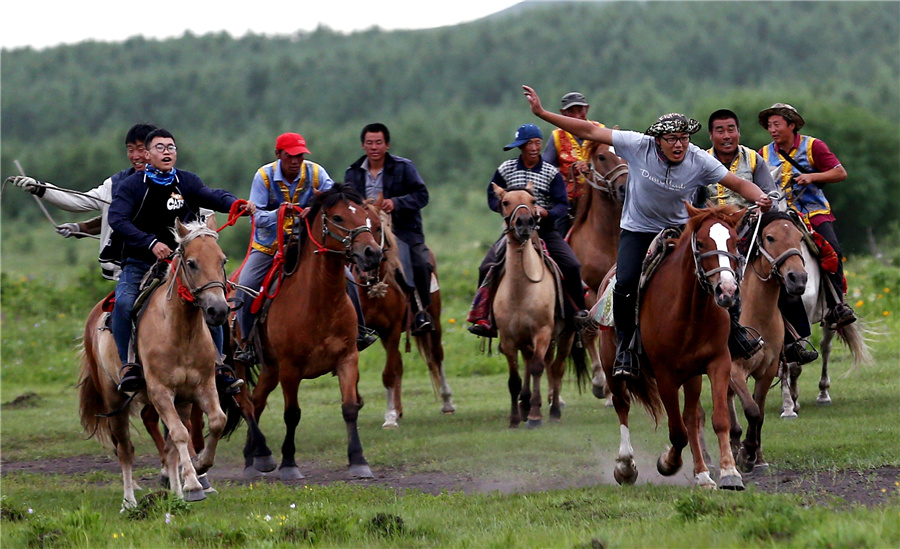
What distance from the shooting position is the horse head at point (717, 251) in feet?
23.9

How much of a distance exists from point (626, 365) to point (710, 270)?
138 cm

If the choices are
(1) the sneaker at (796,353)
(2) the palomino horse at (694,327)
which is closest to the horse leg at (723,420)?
(2) the palomino horse at (694,327)

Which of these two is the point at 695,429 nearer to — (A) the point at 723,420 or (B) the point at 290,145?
(A) the point at 723,420

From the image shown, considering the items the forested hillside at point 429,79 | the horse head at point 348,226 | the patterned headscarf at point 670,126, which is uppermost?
the forested hillside at point 429,79

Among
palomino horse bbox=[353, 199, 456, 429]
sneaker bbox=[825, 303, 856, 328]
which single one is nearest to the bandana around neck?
palomino horse bbox=[353, 199, 456, 429]

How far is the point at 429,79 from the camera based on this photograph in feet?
294

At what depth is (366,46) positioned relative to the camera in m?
102

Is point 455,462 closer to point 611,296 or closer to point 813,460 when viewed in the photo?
point 611,296

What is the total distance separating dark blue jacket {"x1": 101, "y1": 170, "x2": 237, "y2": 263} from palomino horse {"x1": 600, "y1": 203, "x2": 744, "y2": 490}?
3583mm

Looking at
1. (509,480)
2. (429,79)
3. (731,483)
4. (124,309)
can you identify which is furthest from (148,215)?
(429,79)

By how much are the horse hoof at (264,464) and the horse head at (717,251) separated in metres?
4.91

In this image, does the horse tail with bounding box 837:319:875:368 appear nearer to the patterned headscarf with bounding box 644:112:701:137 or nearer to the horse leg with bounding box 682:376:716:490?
the horse leg with bounding box 682:376:716:490

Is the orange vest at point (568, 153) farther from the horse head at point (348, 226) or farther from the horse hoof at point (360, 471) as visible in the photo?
the horse hoof at point (360, 471)

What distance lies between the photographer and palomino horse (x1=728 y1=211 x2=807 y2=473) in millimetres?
9219
